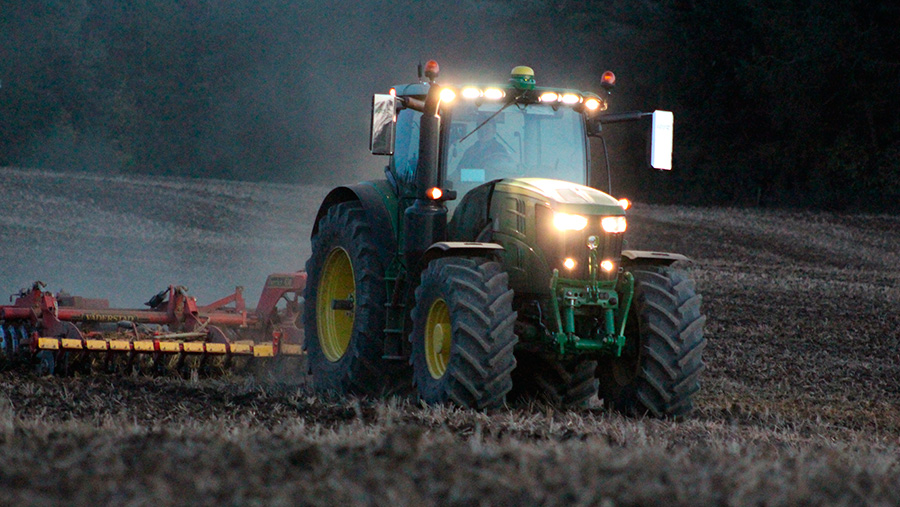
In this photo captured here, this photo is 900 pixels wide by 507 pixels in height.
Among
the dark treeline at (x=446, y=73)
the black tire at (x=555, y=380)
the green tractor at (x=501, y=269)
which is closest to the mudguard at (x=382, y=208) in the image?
the green tractor at (x=501, y=269)

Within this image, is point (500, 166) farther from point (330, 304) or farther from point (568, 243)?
point (330, 304)

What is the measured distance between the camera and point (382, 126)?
7.68 m

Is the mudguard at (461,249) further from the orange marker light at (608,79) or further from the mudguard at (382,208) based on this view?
the orange marker light at (608,79)

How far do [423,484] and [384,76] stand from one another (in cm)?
3619

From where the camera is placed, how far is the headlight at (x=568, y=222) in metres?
7.40

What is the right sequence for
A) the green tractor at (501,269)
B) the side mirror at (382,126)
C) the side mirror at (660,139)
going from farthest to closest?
the side mirror at (660,139) → the side mirror at (382,126) → the green tractor at (501,269)

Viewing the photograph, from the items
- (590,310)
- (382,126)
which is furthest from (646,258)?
(382,126)

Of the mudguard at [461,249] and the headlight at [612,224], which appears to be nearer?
the mudguard at [461,249]

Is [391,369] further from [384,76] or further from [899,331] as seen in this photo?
[384,76]

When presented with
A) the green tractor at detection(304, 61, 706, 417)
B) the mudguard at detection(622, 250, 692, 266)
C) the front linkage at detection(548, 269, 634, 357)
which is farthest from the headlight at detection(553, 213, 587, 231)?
the mudguard at detection(622, 250, 692, 266)

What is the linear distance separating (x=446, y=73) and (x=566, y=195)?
31.2 m

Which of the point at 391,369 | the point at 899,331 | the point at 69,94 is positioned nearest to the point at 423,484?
the point at 391,369

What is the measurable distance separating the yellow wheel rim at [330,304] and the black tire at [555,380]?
1.58 meters

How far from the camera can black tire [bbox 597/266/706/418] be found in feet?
24.1
